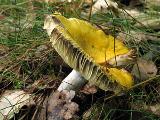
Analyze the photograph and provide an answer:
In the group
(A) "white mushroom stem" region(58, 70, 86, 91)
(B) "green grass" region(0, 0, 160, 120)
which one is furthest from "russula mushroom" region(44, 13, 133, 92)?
(B) "green grass" region(0, 0, 160, 120)

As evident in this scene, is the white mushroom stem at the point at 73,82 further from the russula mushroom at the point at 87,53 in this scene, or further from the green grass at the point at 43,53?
the green grass at the point at 43,53

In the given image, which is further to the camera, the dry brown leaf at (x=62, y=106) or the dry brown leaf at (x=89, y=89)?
the dry brown leaf at (x=89, y=89)

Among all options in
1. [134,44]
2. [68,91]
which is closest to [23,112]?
[68,91]

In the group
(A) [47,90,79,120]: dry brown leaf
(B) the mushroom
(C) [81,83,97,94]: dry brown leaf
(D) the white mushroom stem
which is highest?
(B) the mushroom

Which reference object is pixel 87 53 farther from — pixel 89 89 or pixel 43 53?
pixel 43 53

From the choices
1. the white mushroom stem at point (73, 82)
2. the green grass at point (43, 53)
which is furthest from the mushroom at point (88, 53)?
the green grass at point (43, 53)

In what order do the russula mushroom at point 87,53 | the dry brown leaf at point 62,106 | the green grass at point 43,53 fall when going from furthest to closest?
1. the green grass at point 43,53
2. the dry brown leaf at point 62,106
3. the russula mushroom at point 87,53

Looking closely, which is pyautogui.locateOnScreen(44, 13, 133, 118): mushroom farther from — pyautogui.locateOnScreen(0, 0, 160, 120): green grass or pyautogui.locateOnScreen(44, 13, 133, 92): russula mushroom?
pyautogui.locateOnScreen(0, 0, 160, 120): green grass
